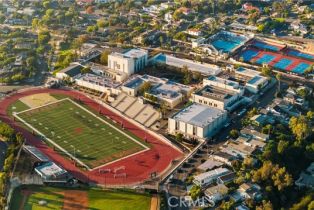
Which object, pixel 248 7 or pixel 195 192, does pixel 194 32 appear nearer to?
pixel 248 7

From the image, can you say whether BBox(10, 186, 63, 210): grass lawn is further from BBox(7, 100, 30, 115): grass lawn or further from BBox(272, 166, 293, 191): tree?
BBox(272, 166, 293, 191): tree

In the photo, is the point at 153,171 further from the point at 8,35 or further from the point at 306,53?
the point at 8,35

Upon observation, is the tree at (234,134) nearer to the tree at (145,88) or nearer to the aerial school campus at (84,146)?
the aerial school campus at (84,146)

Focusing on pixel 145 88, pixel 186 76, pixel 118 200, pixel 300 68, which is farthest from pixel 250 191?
pixel 300 68

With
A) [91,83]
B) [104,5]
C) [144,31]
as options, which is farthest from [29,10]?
[91,83]

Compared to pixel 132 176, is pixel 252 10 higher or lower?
higher

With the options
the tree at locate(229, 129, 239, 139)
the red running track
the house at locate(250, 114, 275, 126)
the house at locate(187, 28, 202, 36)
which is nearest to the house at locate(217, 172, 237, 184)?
the red running track

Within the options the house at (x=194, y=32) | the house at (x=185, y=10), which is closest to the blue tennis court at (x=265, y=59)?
the house at (x=194, y=32)
